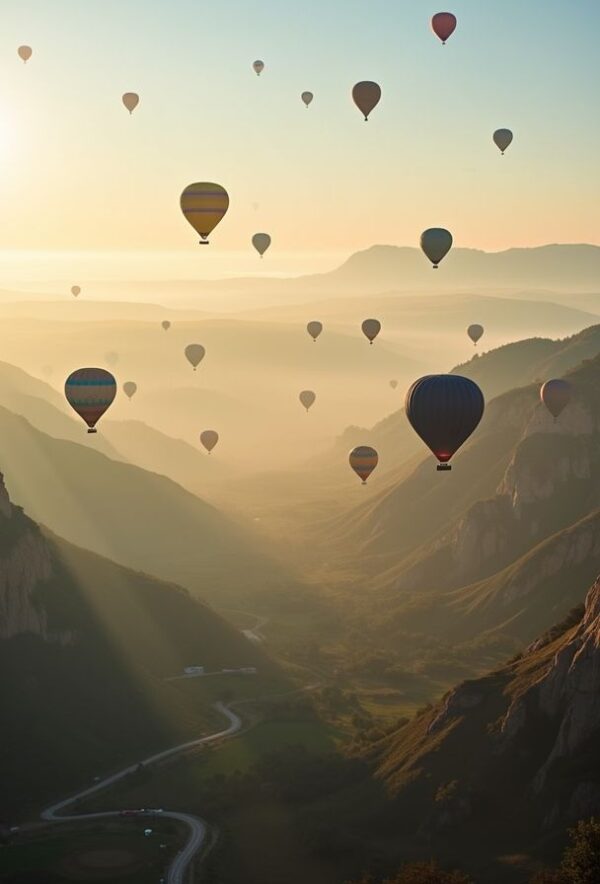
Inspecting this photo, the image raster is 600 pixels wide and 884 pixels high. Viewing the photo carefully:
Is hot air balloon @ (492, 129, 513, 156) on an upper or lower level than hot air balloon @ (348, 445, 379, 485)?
upper

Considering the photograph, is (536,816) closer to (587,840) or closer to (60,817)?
(587,840)

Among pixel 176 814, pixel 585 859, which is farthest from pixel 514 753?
pixel 176 814

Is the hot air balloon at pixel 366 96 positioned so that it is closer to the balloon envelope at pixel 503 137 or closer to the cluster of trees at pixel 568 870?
the balloon envelope at pixel 503 137

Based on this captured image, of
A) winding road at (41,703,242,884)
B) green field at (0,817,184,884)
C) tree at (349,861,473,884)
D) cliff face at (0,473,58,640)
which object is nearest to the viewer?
tree at (349,861,473,884)

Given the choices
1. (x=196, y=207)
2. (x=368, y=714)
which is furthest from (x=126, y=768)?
(x=196, y=207)

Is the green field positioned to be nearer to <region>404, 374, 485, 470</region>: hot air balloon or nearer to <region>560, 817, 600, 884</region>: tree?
<region>560, 817, 600, 884</region>: tree

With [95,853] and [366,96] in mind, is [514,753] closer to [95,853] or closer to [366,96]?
[95,853]

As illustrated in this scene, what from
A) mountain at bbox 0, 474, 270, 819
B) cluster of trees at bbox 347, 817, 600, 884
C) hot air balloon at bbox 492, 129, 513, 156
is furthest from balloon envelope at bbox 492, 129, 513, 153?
cluster of trees at bbox 347, 817, 600, 884
